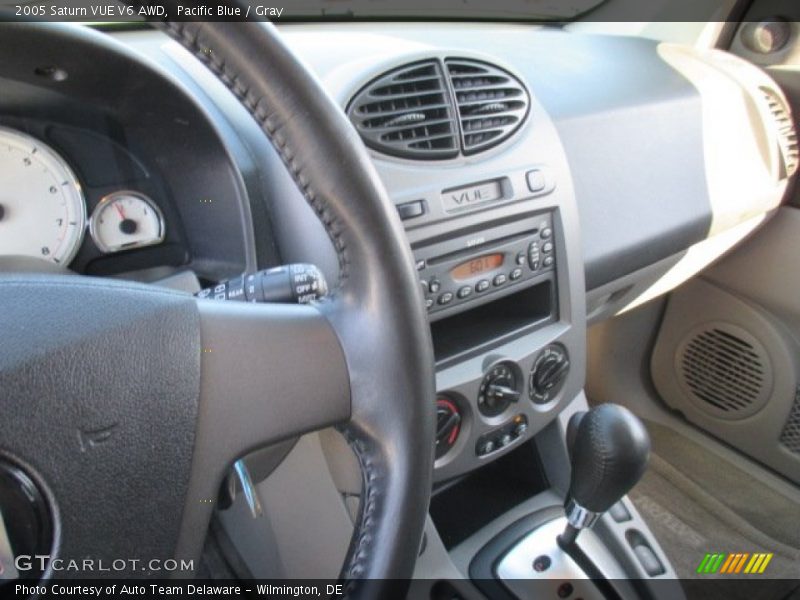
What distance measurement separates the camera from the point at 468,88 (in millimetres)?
1101

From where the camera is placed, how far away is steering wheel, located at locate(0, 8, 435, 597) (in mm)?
537

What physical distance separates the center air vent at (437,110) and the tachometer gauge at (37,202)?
0.39 meters

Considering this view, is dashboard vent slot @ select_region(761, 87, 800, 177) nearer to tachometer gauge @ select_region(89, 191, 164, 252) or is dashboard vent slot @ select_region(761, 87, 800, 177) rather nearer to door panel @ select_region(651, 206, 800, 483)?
door panel @ select_region(651, 206, 800, 483)

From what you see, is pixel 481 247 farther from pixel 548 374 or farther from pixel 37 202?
pixel 37 202

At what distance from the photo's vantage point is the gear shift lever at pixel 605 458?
101 centimetres

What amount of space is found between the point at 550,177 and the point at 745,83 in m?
0.86

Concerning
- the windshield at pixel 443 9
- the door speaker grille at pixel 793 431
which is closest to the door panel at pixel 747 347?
the door speaker grille at pixel 793 431

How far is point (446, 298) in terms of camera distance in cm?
104

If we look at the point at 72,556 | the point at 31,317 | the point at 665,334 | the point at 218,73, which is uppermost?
the point at 218,73

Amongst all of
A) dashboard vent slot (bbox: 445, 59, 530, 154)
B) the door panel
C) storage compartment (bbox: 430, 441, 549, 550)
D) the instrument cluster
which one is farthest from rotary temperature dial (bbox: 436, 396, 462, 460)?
the door panel

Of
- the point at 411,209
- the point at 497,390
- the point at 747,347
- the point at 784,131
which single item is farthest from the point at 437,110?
the point at 747,347

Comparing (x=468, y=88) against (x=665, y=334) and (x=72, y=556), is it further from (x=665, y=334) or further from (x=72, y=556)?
(x=665, y=334)

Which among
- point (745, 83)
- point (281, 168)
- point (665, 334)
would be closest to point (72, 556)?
point (281, 168)

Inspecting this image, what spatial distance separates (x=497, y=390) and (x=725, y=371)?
1112 mm
